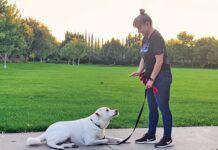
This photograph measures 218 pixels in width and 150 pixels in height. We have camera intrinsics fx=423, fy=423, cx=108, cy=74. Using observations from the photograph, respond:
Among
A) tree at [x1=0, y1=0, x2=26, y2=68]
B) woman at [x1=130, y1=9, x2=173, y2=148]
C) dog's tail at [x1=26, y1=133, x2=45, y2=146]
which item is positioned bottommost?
dog's tail at [x1=26, y1=133, x2=45, y2=146]

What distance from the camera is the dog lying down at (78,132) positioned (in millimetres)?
6137

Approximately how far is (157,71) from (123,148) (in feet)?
4.07

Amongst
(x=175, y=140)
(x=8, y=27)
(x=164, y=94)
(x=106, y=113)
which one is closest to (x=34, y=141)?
(x=106, y=113)

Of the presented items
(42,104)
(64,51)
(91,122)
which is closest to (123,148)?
(91,122)

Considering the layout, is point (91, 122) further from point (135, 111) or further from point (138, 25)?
point (135, 111)

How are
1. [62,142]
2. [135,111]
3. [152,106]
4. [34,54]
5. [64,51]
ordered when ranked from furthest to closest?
1. [64,51]
2. [34,54]
3. [135,111]
4. [152,106]
5. [62,142]

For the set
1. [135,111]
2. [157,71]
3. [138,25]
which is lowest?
[135,111]

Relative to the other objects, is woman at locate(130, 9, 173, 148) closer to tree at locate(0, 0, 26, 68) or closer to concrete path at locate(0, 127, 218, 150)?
concrete path at locate(0, 127, 218, 150)

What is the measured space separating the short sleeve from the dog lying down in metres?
1.07

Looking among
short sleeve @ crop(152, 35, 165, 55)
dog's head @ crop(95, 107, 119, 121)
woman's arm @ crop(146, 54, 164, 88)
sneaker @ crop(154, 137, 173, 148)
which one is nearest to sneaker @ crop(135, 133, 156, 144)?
sneaker @ crop(154, 137, 173, 148)

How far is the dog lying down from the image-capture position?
614 cm

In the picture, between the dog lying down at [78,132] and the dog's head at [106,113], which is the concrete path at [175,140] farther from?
the dog's head at [106,113]

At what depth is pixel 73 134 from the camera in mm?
6246

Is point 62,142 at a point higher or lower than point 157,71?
lower
